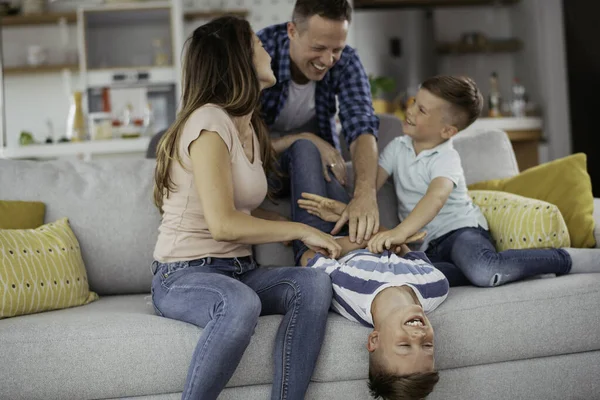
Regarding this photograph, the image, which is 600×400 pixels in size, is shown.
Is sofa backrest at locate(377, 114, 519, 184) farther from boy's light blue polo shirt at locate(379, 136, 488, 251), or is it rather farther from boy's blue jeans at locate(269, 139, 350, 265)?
boy's blue jeans at locate(269, 139, 350, 265)

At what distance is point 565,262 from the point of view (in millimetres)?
2219

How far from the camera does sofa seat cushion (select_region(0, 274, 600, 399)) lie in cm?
181

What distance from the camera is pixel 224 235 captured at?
189cm

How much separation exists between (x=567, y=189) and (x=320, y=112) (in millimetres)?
940

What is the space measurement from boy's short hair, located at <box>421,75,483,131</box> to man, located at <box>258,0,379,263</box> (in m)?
0.28

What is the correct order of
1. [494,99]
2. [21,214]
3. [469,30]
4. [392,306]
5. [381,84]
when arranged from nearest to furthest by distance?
[392,306] → [21,214] → [381,84] → [494,99] → [469,30]

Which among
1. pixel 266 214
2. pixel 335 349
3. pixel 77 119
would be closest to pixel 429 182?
pixel 266 214

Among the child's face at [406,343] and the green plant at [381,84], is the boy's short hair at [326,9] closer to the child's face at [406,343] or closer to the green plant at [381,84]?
the child's face at [406,343]

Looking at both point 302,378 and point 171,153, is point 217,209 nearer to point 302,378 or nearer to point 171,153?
point 171,153

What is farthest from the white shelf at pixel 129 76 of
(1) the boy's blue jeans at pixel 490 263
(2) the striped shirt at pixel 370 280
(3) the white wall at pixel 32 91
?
(2) the striped shirt at pixel 370 280

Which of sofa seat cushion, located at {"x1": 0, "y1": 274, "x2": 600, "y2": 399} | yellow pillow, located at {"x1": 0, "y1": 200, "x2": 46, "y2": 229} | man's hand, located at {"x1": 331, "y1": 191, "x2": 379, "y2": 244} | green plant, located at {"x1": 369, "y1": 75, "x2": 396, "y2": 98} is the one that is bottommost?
sofa seat cushion, located at {"x1": 0, "y1": 274, "x2": 600, "y2": 399}

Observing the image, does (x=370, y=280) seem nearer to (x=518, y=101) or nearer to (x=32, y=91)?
(x=518, y=101)

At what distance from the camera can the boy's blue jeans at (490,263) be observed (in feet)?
7.07

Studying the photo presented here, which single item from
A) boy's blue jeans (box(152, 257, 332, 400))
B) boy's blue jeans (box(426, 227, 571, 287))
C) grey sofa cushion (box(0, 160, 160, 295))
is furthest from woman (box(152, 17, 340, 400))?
boy's blue jeans (box(426, 227, 571, 287))
